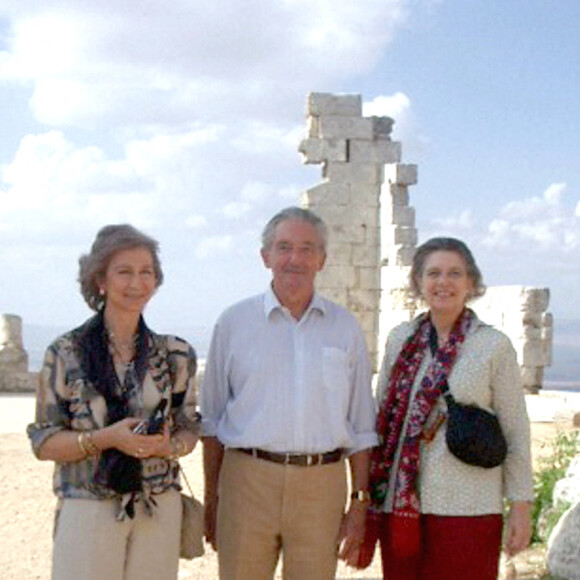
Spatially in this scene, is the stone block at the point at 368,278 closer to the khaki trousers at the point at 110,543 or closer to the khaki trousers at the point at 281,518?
the khaki trousers at the point at 281,518

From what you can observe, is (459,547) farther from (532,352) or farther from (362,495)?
(532,352)

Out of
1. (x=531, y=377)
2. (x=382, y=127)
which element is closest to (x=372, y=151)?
(x=382, y=127)

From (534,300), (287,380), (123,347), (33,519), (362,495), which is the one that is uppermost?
(534,300)

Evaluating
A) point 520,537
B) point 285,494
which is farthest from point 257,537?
point 520,537

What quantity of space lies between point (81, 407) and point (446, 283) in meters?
1.46

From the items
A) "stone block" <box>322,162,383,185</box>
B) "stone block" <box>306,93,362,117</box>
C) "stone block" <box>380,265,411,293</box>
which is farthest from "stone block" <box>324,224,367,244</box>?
"stone block" <box>306,93,362,117</box>

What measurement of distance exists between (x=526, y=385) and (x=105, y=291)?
1152 cm

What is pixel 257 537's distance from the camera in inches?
151

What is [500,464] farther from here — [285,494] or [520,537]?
[285,494]

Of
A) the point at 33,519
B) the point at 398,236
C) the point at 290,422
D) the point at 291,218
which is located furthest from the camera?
the point at 398,236

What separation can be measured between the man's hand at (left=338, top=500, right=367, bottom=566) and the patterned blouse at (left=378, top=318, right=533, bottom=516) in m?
0.12

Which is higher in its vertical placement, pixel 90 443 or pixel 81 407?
pixel 81 407

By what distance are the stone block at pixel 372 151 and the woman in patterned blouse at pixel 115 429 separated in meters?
13.5

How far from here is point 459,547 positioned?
3648 mm
